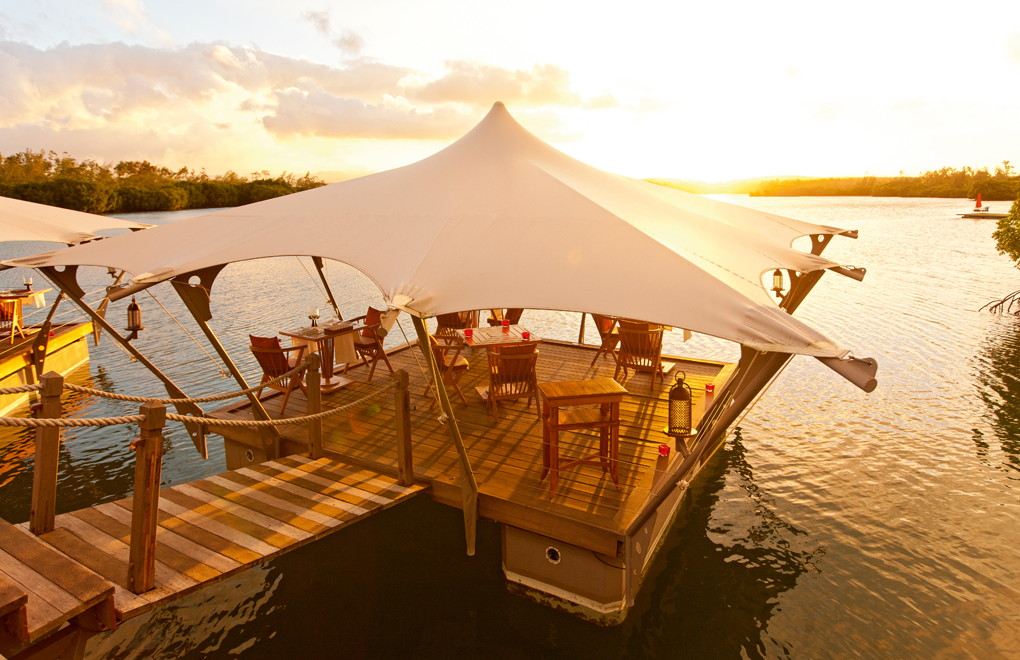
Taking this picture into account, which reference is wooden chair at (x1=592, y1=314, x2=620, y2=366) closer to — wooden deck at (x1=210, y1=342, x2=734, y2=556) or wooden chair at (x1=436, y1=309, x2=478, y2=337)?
wooden deck at (x1=210, y1=342, x2=734, y2=556)

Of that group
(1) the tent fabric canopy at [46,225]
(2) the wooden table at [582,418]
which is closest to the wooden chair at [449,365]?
(2) the wooden table at [582,418]

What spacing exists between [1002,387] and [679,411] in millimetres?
10545

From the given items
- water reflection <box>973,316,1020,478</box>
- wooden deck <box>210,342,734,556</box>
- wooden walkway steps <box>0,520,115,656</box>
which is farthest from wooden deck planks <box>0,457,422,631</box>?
water reflection <box>973,316,1020,478</box>

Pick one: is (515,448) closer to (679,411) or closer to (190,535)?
(679,411)

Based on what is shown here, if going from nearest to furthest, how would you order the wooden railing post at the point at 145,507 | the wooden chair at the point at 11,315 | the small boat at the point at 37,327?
the wooden railing post at the point at 145,507 → the small boat at the point at 37,327 → the wooden chair at the point at 11,315

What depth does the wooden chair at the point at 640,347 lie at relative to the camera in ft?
26.1

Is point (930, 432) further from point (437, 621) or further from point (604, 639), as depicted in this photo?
point (437, 621)

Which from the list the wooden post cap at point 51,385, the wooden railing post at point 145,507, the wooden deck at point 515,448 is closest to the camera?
the wooden railing post at point 145,507

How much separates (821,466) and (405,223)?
738cm

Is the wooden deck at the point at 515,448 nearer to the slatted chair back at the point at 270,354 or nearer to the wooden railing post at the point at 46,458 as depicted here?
the slatted chair back at the point at 270,354

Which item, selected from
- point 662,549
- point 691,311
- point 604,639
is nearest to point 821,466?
point 662,549

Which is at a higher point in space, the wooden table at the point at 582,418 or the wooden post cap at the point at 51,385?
the wooden post cap at the point at 51,385

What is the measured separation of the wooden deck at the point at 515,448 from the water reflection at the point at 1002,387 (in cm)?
476

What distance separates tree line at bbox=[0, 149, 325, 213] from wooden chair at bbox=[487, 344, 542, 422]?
61.5 metres
